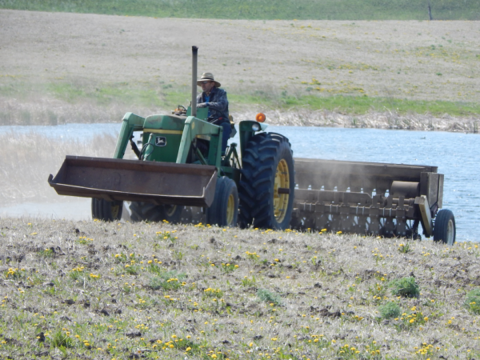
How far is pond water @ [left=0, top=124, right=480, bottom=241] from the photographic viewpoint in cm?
1706

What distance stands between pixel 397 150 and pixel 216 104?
19831 mm

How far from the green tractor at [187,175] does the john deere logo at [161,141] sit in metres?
0.01

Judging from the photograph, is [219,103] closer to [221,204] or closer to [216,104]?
[216,104]

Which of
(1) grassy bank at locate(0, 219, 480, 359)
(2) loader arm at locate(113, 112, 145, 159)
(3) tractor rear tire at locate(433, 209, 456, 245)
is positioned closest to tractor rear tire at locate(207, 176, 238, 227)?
(1) grassy bank at locate(0, 219, 480, 359)

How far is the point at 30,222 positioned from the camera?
8.63m

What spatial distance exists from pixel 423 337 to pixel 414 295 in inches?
41.0

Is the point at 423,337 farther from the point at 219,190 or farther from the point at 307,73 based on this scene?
the point at 307,73

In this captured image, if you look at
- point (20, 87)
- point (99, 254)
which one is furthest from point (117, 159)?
point (20, 87)

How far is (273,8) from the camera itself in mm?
107250

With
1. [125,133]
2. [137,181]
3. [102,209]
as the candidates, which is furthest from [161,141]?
[102,209]

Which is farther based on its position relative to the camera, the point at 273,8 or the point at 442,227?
the point at 273,8

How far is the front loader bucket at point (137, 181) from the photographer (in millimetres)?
8609

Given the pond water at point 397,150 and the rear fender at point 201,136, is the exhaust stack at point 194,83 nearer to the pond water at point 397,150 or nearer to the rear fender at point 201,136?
the rear fender at point 201,136

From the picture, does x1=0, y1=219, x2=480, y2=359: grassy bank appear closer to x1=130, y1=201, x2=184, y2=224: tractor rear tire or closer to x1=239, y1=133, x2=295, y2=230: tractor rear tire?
x1=130, y1=201, x2=184, y2=224: tractor rear tire
